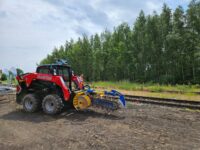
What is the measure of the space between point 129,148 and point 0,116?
6167 mm

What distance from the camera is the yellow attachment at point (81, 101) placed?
28.6 feet

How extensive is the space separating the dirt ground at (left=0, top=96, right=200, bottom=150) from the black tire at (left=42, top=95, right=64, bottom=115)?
27 centimetres

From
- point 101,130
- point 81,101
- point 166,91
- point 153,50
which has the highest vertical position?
point 153,50

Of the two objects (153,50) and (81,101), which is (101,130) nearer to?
(81,101)

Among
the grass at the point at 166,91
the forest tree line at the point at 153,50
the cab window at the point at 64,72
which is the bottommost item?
the grass at the point at 166,91

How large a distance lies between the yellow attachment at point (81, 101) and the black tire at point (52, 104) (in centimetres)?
64

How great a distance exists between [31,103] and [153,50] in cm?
2806

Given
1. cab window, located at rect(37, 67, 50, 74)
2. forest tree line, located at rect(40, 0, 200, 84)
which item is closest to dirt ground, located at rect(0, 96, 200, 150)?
cab window, located at rect(37, 67, 50, 74)

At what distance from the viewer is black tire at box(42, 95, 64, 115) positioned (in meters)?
8.87

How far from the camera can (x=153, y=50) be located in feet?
114

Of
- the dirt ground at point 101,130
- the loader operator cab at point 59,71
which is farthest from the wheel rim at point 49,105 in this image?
the loader operator cab at point 59,71

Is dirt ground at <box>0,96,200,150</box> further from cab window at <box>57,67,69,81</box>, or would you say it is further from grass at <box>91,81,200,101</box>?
grass at <box>91,81,200,101</box>

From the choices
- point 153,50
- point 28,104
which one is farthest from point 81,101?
point 153,50

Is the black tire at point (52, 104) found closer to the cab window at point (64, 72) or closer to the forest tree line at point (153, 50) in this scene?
the cab window at point (64, 72)
